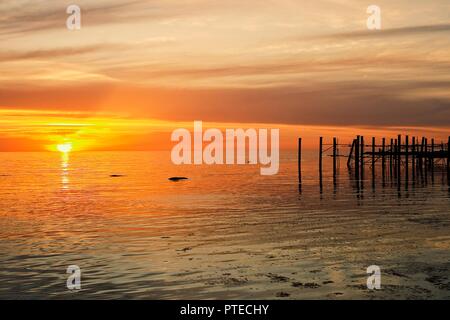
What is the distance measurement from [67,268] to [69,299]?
3020mm

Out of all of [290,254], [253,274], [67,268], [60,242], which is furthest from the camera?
[60,242]

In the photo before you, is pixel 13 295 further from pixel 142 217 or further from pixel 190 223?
pixel 142 217

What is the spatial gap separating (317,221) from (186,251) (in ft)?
28.0

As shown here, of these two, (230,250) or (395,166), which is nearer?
(230,250)

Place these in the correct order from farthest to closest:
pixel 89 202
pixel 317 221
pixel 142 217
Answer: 1. pixel 89 202
2. pixel 142 217
3. pixel 317 221

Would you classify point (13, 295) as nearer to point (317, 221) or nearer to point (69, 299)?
point (69, 299)

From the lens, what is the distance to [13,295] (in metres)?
11.6

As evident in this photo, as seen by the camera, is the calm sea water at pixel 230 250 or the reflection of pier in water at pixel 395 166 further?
the reflection of pier in water at pixel 395 166

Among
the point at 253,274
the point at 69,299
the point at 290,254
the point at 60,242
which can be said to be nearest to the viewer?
the point at 69,299

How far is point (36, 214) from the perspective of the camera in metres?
27.5

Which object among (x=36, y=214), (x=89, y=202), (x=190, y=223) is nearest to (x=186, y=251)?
(x=190, y=223)

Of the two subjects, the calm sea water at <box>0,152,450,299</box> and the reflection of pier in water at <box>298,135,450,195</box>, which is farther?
the reflection of pier in water at <box>298,135,450,195</box>
